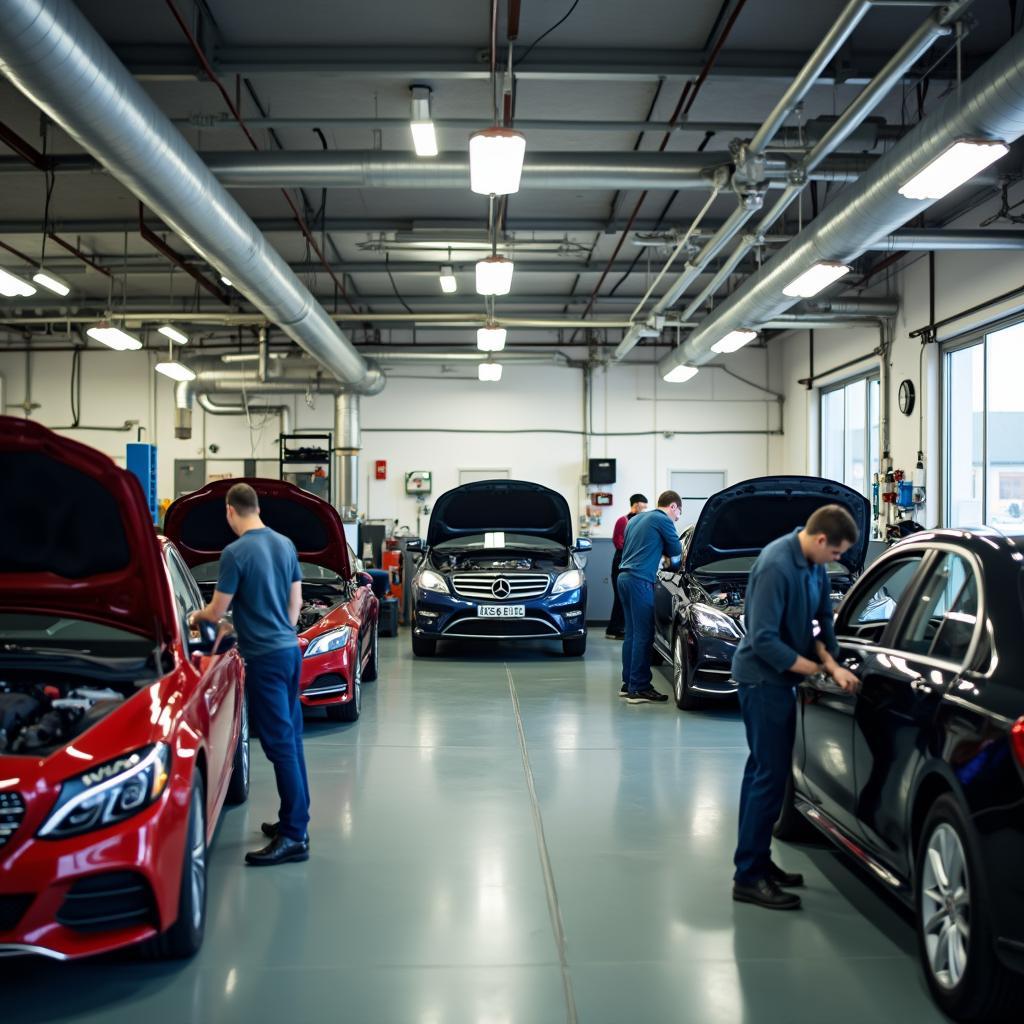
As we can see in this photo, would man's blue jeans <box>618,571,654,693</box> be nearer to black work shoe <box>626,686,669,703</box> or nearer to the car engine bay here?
black work shoe <box>626,686,669,703</box>

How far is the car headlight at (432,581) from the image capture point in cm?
1080

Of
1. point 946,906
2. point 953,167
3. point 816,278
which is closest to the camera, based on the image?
point 946,906

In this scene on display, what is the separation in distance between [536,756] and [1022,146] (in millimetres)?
7572

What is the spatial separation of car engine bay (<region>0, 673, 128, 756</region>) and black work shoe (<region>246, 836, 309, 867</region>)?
4.00 feet

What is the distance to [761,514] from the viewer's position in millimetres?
8672

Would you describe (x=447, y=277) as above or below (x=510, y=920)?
above

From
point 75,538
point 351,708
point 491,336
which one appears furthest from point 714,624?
point 491,336

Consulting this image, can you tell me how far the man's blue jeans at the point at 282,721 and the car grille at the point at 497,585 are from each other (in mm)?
5977

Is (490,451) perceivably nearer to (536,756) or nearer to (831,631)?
(536,756)

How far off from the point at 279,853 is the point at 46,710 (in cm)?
136

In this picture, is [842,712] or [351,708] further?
[351,708]

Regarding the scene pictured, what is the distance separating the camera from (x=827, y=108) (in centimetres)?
955

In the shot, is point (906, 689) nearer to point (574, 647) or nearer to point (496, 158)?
point (496, 158)

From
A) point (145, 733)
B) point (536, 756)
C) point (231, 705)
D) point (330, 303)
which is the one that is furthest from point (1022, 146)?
point (330, 303)
